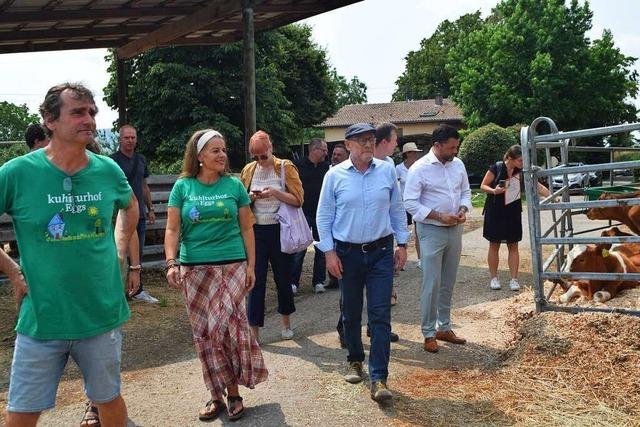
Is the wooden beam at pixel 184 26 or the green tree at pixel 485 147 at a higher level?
the wooden beam at pixel 184 26

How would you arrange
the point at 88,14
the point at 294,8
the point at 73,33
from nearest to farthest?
1. the point at 88,14
2. the point at 294,8
3. the point at 73,33

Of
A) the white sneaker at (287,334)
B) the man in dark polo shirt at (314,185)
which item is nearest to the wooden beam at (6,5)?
the man in dark polo shirt at (314,185)

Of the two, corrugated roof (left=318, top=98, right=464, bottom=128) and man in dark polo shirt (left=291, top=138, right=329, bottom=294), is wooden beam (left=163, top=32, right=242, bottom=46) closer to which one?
man in dark polo shirt (left=291, top=138, right=329, bottom=294)

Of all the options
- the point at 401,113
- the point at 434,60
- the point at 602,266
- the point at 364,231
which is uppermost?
the point at 434,60

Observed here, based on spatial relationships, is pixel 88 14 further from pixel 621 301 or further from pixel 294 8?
pixel 621 301

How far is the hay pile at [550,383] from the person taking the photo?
14.1ft

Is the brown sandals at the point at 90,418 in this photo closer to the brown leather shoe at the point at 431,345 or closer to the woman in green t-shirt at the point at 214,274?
the woman in green t-shirt at the point at 214,274

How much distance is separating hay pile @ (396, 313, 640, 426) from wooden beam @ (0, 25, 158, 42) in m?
7.93

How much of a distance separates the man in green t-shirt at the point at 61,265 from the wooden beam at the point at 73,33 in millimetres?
7990

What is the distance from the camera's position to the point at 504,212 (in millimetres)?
7945

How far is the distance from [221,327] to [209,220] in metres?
0.71

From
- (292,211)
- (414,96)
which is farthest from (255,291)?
(414,96)

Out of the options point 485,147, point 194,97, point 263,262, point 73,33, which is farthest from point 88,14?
point 485,147

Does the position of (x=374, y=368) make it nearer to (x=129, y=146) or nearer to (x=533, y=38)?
(x=129, y=146)
